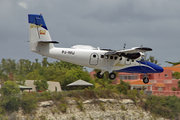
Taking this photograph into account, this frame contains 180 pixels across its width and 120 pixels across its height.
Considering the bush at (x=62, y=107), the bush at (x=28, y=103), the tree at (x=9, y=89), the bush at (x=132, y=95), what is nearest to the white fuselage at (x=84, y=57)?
the bush at (x=28, y=103)

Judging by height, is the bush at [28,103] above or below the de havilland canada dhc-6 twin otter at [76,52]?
below

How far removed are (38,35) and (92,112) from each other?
3761 cm

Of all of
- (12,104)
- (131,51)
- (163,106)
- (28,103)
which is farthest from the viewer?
(163,106)

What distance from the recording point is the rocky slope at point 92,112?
5866 cm

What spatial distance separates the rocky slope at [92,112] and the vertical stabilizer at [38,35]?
1112 inches

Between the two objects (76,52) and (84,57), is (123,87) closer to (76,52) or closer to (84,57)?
(84,57)

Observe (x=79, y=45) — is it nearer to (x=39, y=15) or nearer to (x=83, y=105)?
(x=39, y=15)

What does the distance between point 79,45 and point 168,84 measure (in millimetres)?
55321

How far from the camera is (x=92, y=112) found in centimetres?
6569

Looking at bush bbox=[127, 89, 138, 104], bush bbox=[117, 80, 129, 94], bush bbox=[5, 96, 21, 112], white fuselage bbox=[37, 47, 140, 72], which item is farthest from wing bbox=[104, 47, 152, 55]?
bush bbox=[117, 80, 129, 94]

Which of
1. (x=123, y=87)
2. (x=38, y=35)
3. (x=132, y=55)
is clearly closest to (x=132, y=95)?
(x=123, y=87)

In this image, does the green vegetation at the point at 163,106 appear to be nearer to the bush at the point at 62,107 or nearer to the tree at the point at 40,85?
the bush at the point at 62,107

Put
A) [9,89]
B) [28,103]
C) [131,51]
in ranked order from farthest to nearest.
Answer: [9,89] → [28,103] → [131,51]

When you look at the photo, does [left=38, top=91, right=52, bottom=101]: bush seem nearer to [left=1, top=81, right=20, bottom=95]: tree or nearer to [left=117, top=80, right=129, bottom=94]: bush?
[left=1, top=81, right=20, bottom=95]: tree
